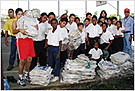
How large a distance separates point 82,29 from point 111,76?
1.50 metres

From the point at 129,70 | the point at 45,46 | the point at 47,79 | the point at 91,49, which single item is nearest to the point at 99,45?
the point at 91,49

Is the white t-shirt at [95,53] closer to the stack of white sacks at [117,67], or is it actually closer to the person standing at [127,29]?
the stack of white sacks at [117,67]

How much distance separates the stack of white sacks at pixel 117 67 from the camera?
419cm

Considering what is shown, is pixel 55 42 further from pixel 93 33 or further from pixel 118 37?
pixel 118 37

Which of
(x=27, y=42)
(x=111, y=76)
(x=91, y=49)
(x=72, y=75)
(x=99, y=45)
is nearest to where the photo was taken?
(x=27, y=42)

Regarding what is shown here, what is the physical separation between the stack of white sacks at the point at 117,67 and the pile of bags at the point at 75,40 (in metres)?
0.70

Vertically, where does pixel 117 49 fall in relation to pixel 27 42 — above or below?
below

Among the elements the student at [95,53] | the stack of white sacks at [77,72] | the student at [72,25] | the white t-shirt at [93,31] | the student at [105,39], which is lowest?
the stack of white sacks at [77,72]

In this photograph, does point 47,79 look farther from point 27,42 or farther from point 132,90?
point 132,90

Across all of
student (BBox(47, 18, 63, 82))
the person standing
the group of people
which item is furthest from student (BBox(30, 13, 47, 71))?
the person standing

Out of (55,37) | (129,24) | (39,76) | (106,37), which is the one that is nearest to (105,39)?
(106,37)

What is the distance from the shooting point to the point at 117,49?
5.41m

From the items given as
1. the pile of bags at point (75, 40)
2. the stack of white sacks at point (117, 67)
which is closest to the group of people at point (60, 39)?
the pile of bags at point (75, 40)

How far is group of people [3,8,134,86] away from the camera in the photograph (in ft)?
12.1
